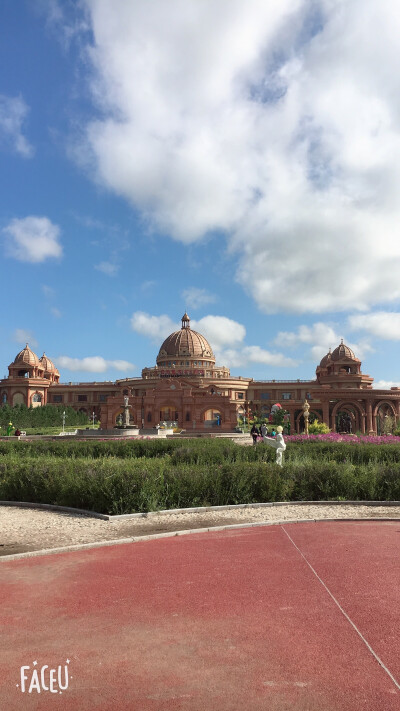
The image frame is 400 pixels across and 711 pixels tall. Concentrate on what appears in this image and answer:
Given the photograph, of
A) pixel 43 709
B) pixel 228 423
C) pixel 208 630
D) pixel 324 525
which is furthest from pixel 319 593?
pixel 228 423

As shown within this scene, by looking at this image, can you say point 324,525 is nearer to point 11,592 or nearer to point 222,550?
point 222,550

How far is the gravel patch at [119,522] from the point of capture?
9.72 meters

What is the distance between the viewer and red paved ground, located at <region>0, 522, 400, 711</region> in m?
4.23

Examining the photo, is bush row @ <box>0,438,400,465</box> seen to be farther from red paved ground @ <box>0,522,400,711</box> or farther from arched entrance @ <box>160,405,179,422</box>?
arched entrance @ <box>160,405,179,422</box>

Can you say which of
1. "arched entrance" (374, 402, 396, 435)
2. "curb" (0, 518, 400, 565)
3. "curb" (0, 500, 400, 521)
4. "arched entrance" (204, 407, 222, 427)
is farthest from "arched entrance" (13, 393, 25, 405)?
"curb" (0, 518, 400, 565)

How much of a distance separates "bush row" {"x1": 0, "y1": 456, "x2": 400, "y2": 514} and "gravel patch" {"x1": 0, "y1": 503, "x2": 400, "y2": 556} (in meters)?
0.66

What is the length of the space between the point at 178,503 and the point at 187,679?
27.8 feet

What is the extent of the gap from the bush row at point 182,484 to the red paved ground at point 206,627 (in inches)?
153

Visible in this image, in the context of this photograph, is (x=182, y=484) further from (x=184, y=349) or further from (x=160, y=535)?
(x=184, y=349)

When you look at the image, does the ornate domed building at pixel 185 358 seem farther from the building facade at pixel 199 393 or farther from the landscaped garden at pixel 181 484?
the landscaped garden at pixel 181 484

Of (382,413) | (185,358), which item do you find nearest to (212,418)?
(185,358)

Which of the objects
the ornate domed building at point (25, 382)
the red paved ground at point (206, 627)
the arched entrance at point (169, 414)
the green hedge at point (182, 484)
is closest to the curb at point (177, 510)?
the green hedge at point (182, 484)

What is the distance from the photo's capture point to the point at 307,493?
14273mm

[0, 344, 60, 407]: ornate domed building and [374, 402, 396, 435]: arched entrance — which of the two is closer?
Answer: [374, 402, 396, 435]: arched entrance
